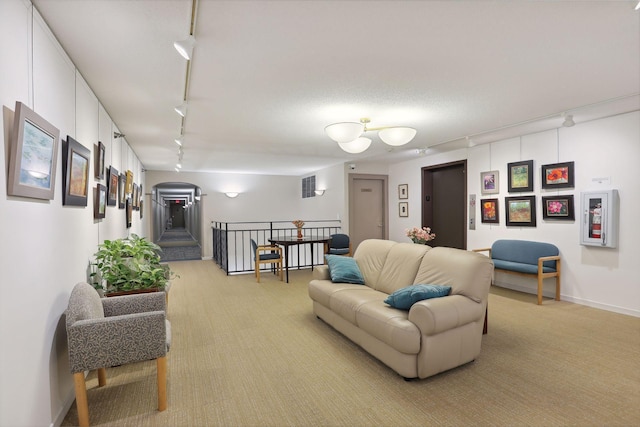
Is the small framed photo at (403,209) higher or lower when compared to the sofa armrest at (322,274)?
higher

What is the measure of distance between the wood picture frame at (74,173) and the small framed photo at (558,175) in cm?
586

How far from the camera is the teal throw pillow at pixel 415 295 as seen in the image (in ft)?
9.12

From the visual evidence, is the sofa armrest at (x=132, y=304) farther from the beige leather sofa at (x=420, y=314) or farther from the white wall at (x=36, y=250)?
the beige leather sofa at (x=420, y=314)

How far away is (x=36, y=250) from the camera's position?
193cm

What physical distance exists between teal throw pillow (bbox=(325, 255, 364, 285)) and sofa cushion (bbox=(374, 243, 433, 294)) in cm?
26

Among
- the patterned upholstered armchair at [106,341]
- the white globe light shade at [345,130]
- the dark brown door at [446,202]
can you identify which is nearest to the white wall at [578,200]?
the dark brown door at [446,202]

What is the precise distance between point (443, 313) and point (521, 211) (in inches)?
147

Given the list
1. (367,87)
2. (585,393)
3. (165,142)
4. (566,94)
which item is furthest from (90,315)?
(566,94)

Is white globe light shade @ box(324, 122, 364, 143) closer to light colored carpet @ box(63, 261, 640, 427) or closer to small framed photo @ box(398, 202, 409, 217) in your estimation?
light colored carpet @ box(63, 261, 640, 427)

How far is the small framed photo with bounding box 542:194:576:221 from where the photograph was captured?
4.76 m

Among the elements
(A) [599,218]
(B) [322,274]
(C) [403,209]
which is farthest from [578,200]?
(B) [322,274]

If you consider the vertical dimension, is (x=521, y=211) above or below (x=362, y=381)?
above

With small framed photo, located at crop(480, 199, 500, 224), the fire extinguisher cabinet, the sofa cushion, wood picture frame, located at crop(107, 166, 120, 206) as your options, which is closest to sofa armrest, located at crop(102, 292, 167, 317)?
wood picture frame, located at crop(107, 166, 120, 206)

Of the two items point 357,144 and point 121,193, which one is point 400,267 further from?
point 121,193
